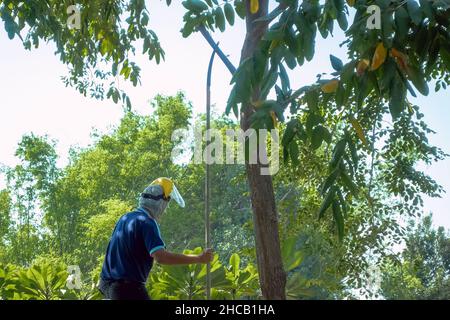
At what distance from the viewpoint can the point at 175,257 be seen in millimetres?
3963

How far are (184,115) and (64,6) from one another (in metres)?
16.5

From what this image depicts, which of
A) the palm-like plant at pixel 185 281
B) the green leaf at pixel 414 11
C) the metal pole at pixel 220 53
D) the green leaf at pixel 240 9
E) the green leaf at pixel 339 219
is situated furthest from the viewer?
the palm-like plant at pixel 185 281

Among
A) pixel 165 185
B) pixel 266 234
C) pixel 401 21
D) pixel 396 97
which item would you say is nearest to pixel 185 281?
pixel 266 234

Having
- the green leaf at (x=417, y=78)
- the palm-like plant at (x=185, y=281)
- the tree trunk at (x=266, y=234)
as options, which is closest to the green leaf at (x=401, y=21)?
the green leaf at (x=417, y=78)

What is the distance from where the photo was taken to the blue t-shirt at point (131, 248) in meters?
4.00

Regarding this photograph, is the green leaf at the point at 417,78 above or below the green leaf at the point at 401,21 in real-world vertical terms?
below

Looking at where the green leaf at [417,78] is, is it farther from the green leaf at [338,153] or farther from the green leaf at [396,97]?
the green leaf at [338,153]

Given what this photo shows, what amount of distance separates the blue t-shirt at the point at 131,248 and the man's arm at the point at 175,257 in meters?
0.09

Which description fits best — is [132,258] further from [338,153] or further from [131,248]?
[338,153]

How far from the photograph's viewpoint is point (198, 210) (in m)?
23.6

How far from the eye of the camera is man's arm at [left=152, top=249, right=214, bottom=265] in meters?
3.90

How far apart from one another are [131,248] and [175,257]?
0.79 feet

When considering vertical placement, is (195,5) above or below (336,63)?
above
